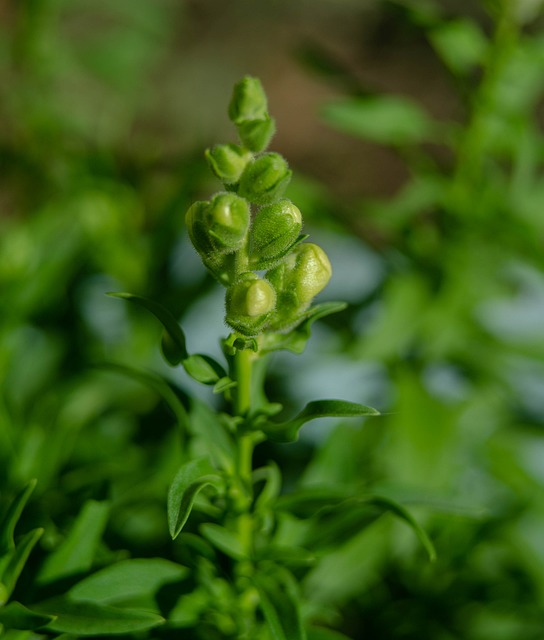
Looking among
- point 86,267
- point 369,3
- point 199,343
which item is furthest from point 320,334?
point 369,3

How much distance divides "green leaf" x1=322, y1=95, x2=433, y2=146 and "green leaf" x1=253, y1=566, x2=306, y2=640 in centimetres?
86

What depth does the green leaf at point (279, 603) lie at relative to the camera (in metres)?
0.77

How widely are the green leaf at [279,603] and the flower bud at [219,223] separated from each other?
1.17ft

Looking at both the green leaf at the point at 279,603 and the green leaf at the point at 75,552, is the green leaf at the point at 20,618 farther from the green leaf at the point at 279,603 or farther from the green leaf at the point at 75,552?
the green leaf at the point at 279,603

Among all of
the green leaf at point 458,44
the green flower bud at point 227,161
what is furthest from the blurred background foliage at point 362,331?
the green flower bud at point 227,161

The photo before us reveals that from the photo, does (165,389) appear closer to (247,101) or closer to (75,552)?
(75,552)

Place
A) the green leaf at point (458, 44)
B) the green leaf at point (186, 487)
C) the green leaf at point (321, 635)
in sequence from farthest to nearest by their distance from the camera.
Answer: the green leaf at point (458, 44), the green leaf at point (321, 635), the green leaf at point (186, 487)

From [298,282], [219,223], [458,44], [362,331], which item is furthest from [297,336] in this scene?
[458,44]

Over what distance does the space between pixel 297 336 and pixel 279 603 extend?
0.90ft

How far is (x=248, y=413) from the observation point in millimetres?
835

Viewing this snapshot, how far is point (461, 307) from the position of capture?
1516 mm

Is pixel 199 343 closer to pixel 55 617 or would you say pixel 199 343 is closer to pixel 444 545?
pixel 444 545

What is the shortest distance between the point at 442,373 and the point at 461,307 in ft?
0.65

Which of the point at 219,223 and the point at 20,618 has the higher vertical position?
the point at 219,223
